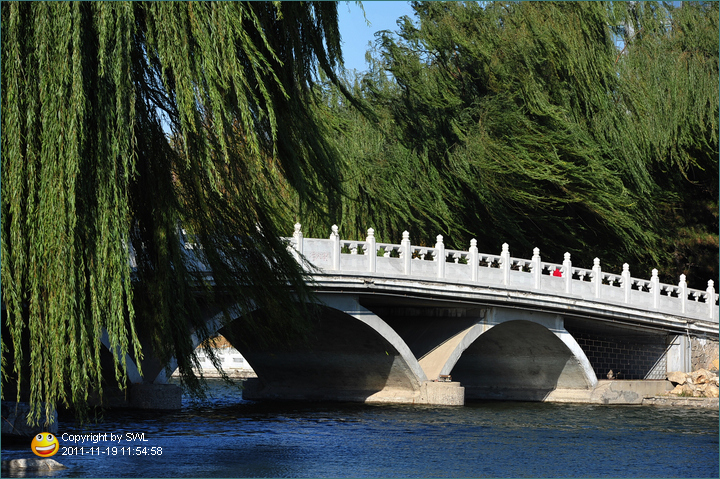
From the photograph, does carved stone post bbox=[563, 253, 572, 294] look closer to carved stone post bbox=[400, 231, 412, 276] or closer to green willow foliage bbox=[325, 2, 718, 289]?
green willow foliage bbox=[325, 2, 718, 289]

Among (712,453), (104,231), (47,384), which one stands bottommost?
(712,453)

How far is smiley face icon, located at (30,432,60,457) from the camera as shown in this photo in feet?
33.9

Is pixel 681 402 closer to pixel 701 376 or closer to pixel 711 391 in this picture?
pixel 711 391

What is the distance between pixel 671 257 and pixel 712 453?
13.5m

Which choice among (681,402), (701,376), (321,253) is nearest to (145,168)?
(321,253)

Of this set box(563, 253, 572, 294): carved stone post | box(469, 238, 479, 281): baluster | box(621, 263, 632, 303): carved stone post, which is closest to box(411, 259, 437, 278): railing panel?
box(469, 238, 479, 281): baluster

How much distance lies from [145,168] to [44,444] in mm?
3357

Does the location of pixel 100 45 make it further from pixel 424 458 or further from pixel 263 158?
pixel 424 458

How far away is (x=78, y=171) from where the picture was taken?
8.23m

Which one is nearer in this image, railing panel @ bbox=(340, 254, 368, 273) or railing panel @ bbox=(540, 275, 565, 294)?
railing panel @ bbox=(340, 254, 368, 273)

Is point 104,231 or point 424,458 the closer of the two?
point 104,231

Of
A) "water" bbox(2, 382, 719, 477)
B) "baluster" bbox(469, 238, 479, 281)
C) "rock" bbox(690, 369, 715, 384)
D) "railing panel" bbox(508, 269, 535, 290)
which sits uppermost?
"baluster" bbox(469, 238, 479, 281)

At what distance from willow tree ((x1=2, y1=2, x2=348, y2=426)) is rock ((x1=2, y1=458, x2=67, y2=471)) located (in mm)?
1240

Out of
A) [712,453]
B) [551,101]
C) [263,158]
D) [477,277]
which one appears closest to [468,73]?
[551,101]
